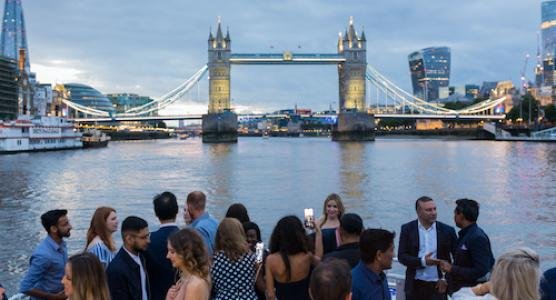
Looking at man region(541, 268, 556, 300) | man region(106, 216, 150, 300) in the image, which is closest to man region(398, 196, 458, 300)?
man region(541, 268, 556, 300)

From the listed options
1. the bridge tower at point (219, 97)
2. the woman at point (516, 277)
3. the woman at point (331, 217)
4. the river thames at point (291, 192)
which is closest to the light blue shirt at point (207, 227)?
the woman at point (331, 217)

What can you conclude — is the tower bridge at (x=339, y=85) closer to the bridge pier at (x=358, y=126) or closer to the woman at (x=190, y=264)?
the bridge pier at (x=358, y=126)

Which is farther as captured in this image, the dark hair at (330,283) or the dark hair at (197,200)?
the dark hair at (197,200)

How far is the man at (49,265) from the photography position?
4809mm

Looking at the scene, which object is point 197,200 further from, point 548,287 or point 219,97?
point 219,97

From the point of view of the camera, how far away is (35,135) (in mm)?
61594

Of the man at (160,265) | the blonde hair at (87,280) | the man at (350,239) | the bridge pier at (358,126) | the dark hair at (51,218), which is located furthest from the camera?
the bridge pier at (358,126)

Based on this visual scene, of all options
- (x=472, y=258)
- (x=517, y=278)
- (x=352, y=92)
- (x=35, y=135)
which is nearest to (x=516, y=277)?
(x=517, y=278)

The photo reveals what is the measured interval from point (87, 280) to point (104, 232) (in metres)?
1.68

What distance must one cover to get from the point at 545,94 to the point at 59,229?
124 m

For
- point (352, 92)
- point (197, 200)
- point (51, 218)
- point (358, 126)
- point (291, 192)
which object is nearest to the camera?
point (51, 218)

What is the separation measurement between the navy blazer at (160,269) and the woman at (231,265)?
751 millimetres

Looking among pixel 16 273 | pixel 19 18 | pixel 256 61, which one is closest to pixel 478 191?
pixel 16 273

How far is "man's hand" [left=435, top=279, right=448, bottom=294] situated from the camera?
524 cm
